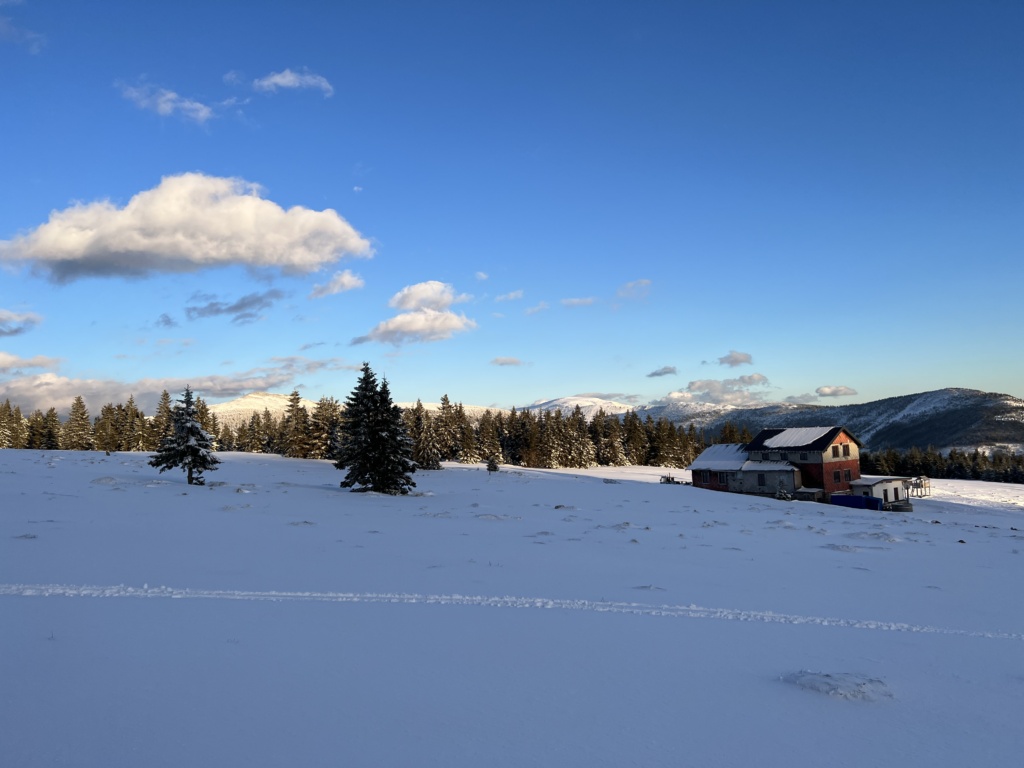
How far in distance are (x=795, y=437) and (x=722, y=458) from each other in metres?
7.12

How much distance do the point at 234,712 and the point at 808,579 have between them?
44.8 ft

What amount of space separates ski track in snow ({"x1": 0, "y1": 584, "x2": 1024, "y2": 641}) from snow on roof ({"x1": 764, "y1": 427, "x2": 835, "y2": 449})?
49909 mm

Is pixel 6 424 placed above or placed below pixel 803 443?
above

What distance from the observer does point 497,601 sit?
11.7m

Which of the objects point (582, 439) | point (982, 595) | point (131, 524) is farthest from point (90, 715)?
point (582, 439)

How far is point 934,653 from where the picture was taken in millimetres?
9281

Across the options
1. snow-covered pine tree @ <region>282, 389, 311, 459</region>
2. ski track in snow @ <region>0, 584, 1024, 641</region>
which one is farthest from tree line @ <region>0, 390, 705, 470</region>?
ski track in snow @ <region>0, 584, 1024, 641</region>

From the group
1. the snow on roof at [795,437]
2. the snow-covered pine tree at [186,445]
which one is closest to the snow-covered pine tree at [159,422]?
the snow-covered pine tree at [186,445]

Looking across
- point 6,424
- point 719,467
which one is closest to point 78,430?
point 6,424

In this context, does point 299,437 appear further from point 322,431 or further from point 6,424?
point 6,424

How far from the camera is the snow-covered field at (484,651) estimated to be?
5.96m

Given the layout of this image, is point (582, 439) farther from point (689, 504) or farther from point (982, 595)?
point (982, 595)

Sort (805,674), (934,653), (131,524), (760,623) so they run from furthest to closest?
(131,524), (760,623), (934,653), (805,674)

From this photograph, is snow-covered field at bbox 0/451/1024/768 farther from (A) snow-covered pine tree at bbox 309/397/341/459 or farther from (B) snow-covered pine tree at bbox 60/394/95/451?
(B) snow-covered pine tree at bbox 60/394/95/451
